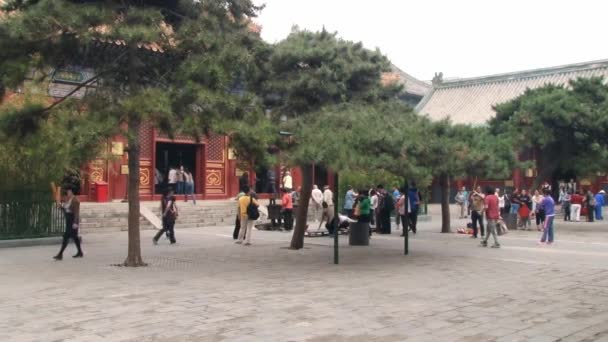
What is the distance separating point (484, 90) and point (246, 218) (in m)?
32.1

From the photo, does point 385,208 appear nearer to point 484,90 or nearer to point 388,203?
point 388,203

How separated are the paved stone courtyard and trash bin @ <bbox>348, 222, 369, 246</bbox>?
91cm

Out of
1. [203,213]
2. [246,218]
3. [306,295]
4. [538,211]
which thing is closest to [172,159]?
[203,213]

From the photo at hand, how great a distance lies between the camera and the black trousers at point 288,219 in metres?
20.9

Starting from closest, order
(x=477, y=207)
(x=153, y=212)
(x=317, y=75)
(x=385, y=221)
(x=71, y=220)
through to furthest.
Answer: (x=317, y=75), (x=71, y=220), (x=477, y=207), (x=385, y=221), (x=153, y=212)

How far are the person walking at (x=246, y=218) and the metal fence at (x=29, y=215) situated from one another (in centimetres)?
504

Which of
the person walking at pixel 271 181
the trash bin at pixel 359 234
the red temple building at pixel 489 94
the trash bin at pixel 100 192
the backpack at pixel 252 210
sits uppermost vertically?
the red temple building at pixel 489 94

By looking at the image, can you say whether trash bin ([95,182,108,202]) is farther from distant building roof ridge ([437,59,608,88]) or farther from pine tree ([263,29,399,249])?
distant building roof ridge ([437,59,608,88])

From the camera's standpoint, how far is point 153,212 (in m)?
23.1

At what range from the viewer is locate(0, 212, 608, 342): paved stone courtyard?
6.95 metres

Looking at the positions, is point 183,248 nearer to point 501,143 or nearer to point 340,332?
point 340,332

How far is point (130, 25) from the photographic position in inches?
440

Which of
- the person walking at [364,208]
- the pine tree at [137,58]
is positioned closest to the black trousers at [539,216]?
the person walking at [364,208]

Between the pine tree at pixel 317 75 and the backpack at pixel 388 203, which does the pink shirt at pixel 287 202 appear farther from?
the pine tree at pixel 317 75
